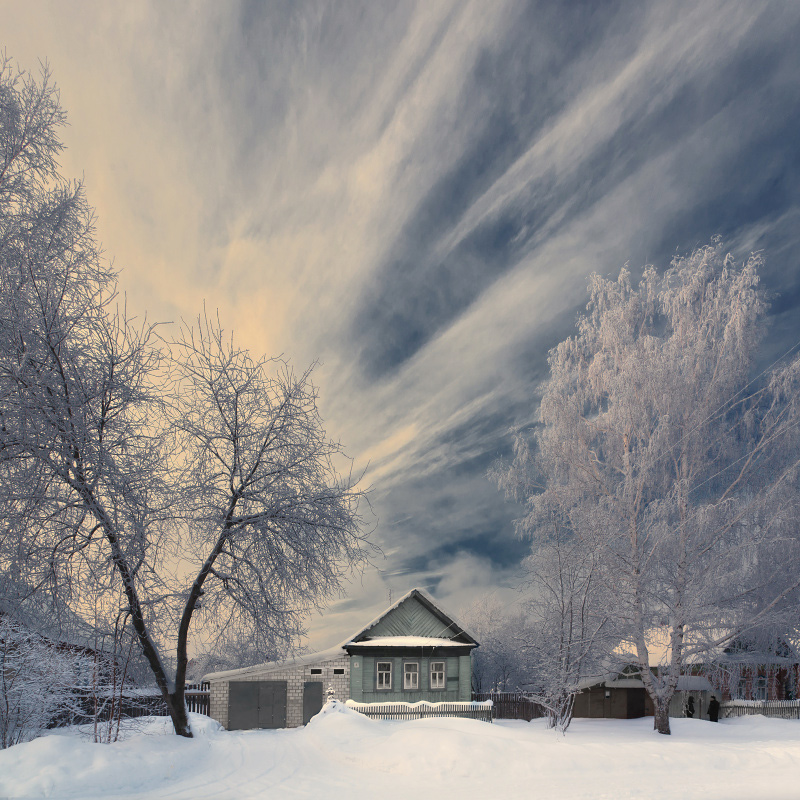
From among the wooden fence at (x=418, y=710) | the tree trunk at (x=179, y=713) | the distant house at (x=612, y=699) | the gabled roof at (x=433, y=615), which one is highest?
the gabled roof at (x=433, y=615)

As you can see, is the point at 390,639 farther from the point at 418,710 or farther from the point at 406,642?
the point at 418,710

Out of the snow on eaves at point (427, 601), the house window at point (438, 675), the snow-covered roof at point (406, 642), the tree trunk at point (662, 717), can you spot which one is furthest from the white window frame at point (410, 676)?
the tree trunk at point (662, 717)

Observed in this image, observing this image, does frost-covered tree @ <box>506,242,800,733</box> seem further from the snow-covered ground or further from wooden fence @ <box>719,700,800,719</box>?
wooden fence @ <box>719,700,800,719</box>

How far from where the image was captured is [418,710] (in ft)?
77.0

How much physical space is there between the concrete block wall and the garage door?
8.0 inches

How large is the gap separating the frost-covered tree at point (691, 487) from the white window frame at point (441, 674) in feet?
32.0

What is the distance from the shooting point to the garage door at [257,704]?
85.6 ft

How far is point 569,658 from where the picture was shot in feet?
59.5

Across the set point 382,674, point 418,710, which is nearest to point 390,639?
point 382,674

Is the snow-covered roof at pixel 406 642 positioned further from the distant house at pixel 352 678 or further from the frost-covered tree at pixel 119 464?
the frost-covered tree at pixel 119 464

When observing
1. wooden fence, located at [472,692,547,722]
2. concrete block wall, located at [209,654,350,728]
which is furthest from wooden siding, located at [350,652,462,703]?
wooden fence, located at [472,692,547,722]

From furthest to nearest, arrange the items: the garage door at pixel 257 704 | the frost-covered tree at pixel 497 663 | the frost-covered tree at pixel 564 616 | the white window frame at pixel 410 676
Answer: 1. the frost-covered tree at pixel 497 663
2. the white window frame at pixel 410 676
3. the garage door at pixel 257 704
4. the frost-covered tree at pixel 564 616

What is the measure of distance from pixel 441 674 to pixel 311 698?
5.98m

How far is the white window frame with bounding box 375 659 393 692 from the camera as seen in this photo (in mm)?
26969
